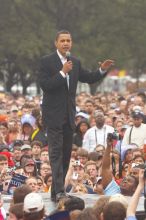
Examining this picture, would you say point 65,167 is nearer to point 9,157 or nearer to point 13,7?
point 9,157

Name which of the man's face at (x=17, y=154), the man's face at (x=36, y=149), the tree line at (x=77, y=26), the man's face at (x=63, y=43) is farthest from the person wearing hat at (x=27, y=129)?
the tree line at (x=77, y=26)

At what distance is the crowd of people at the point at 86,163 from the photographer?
10922 millimetres

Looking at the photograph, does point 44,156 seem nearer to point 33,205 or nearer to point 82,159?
point 82,159

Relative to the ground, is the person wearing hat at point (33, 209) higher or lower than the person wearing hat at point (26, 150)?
lower

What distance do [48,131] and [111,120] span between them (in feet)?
36.3

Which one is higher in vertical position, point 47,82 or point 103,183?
point 47,82

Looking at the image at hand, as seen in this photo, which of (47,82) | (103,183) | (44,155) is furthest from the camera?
(44,155)

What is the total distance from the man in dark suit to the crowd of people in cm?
55

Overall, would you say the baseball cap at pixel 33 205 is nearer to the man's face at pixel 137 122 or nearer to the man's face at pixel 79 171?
the man's face at pixel 79 171

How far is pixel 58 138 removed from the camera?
13406 mm

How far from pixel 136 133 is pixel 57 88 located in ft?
27.3

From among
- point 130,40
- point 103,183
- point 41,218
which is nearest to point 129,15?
point 130,40

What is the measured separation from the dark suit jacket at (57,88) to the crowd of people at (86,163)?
2.42 feet

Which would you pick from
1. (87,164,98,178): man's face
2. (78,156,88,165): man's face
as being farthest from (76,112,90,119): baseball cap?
(87,164,98,178): man's face
